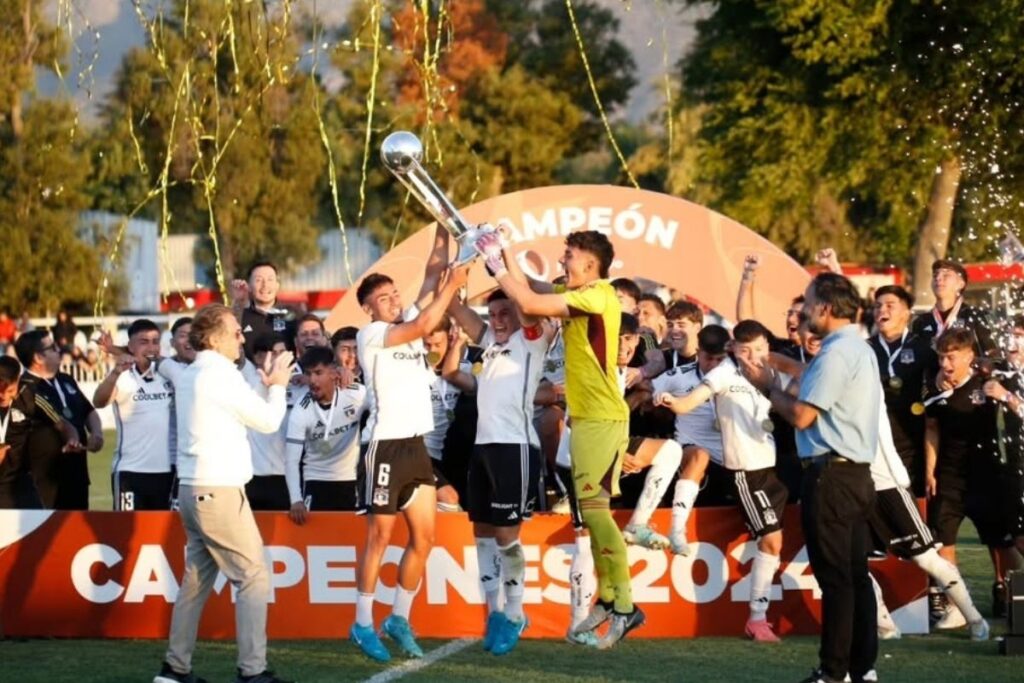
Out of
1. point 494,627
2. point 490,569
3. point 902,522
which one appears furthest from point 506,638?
point 902,522

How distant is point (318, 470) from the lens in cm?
1080

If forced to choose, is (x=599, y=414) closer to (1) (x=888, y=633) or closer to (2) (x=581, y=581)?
(2) (x=581, y=581)

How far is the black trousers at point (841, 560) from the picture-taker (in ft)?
26.9

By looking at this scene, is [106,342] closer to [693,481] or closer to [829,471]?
[693,481]

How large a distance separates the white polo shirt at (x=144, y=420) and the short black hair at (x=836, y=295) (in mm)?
4649

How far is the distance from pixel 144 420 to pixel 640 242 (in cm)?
464

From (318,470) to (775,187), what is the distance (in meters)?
23.6

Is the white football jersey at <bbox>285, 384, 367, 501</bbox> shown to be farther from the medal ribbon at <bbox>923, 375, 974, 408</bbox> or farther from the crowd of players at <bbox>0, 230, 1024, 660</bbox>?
the medal ribbon at <bbox>923, 375, 974, 408</bbox>

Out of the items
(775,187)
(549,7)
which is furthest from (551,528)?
(549,7)

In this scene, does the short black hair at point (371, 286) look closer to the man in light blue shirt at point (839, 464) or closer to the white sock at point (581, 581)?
the white sock at point (581, 581)

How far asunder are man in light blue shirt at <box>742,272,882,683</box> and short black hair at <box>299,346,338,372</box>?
10.4 ft

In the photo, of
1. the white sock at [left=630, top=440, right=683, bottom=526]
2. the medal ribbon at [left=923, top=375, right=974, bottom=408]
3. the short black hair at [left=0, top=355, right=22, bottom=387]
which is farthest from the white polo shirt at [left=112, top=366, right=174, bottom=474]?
the medal ribbon at [left=923, top=375, right=974, bottom=408]

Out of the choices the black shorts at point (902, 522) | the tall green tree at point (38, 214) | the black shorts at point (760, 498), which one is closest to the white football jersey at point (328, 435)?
the black shorts at point (760, 498)

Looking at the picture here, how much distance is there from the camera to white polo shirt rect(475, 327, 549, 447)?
941 centimetres
